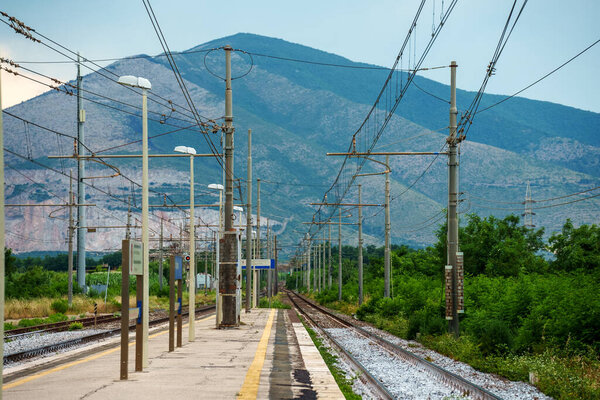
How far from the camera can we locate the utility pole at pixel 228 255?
28922mm

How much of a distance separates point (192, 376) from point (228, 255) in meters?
14.7

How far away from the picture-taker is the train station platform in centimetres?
1218

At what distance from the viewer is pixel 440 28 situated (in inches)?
778

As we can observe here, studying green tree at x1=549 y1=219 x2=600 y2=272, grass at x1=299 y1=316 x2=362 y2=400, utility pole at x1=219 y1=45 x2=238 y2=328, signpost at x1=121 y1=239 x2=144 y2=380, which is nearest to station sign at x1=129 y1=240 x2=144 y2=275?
signpost at x1=121 y1=239 x2=144 y2=380

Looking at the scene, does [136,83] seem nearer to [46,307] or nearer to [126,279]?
[126,279]

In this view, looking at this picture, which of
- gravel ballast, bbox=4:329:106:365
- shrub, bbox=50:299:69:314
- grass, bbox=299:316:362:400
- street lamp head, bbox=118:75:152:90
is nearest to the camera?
grass, bbox=299:316:362:400

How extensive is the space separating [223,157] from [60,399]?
19.3m

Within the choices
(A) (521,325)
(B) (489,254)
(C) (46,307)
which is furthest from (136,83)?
(C) (46,307)

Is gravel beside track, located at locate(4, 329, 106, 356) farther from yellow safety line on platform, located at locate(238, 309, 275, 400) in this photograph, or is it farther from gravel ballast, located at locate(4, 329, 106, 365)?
yellow safety line on platform, located at locate(238, 309, 275, 400)

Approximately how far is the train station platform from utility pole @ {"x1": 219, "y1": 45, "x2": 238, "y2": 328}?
7243mm

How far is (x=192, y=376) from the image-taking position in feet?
46.8

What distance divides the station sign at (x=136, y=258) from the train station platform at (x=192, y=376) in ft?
6.39

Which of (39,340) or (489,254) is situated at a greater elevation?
(489,254)

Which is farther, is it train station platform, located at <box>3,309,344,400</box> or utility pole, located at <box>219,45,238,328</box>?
utility pole, located at <box>219,45,238,328</box>
